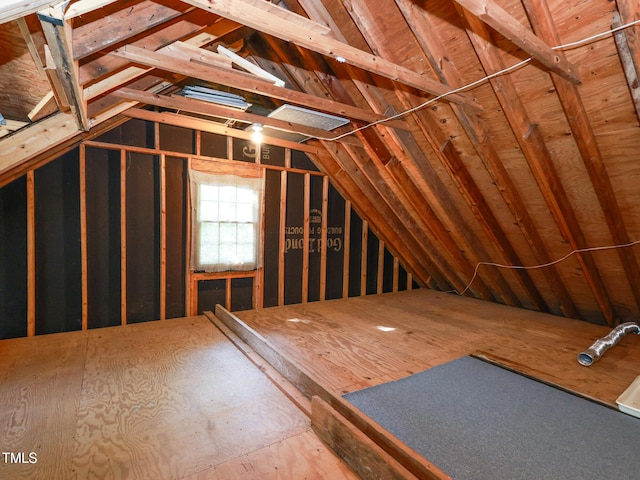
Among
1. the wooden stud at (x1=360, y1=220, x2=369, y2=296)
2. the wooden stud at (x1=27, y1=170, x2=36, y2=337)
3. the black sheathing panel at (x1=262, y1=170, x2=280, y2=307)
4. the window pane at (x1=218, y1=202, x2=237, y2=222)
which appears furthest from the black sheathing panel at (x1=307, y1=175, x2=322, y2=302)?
the wooden stud at (x1=27, y1=170, x2=36, y2=337)

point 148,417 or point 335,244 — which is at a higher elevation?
point 335,244

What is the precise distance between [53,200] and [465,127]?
12.8 ft

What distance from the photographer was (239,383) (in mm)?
2342

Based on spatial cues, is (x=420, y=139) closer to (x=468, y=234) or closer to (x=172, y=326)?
(x=468, y=234)

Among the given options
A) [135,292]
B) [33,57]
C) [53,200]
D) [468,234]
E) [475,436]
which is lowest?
[475,436]

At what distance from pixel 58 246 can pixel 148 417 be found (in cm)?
231

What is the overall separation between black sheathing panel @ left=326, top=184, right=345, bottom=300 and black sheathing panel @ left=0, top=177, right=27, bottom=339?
3476 millimetres

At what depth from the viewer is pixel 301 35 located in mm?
1755

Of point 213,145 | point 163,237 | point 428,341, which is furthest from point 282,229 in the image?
point 428,341

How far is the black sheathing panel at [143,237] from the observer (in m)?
3.57

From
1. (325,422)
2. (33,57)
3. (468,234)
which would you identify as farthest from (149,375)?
(468,234)

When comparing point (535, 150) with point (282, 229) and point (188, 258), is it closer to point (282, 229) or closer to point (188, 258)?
point (282, 229)

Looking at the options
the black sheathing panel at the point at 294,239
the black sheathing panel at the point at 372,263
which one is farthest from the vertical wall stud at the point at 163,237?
the black sheathing panel at the point at 372,263

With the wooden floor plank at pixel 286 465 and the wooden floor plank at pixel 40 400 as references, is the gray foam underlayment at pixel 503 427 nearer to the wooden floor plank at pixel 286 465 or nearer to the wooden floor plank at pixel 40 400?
the wooden floor plank at pixel 286 465
